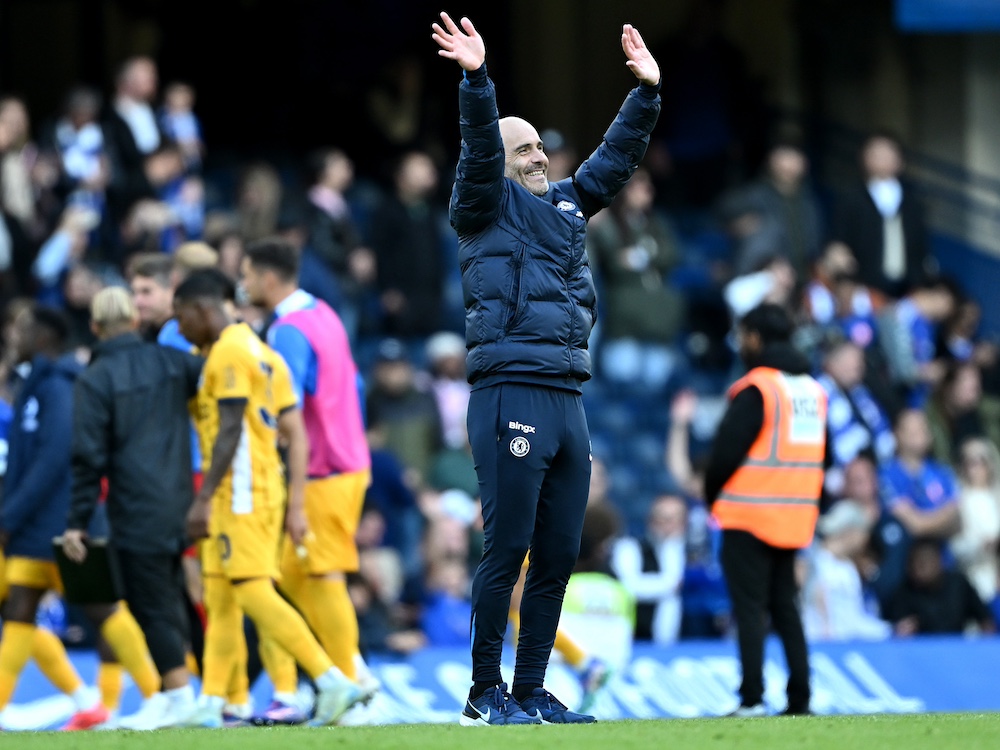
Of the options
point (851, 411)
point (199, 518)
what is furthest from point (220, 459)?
point (851, 411)

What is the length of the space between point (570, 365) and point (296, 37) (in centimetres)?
1208

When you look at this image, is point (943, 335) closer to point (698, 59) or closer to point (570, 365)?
point (698, 59)

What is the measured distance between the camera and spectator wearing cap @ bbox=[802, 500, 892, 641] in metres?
13.3

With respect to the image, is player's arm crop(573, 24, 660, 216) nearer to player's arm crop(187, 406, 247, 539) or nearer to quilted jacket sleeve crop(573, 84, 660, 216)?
quilted jacket sleeve crop(573, 84, 660, 216)

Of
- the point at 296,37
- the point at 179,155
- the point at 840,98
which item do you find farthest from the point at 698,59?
the point at 179,155

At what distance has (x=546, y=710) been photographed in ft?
23.3

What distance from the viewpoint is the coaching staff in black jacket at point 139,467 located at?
876 centimetres

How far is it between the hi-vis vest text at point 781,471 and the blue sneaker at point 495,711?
2.46 meters

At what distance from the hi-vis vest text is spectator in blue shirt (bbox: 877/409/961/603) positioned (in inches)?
190

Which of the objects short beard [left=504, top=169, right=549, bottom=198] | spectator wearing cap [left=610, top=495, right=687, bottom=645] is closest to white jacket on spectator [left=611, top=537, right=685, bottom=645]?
spectator wearing cap [left=610, top=495, right=687, bottom=645]

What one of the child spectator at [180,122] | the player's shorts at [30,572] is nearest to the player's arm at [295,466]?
the player's shorts at [30,572]

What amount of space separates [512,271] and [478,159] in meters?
0.44

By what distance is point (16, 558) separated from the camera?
9586mm

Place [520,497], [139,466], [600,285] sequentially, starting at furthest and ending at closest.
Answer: [600,285] → [139,466] → [520,497]
